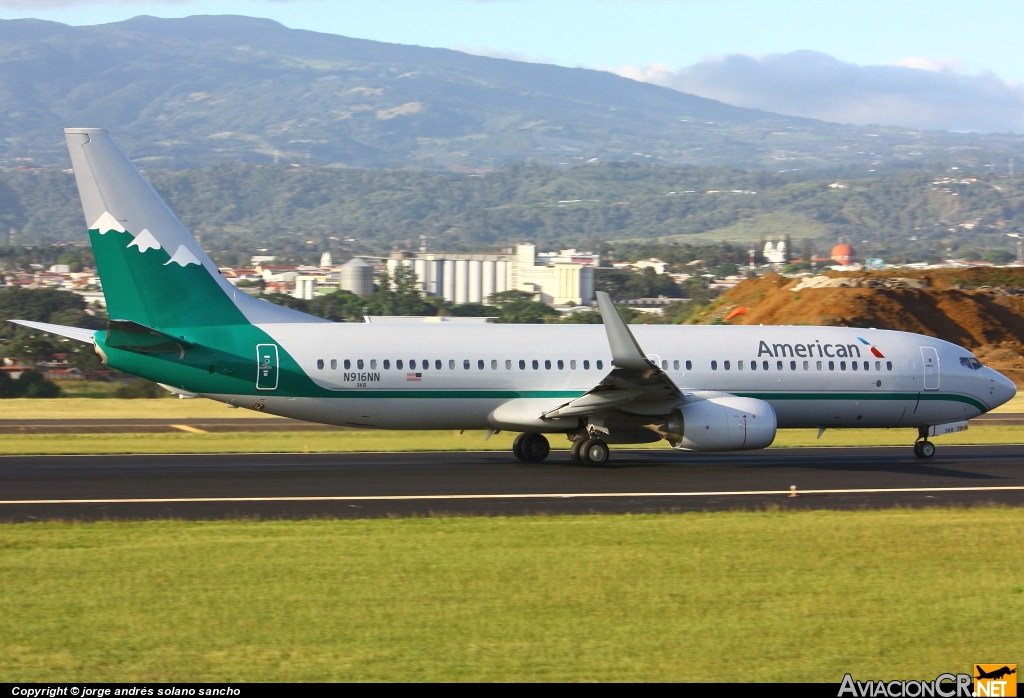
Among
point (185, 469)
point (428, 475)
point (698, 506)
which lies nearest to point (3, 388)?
point (185, 469)

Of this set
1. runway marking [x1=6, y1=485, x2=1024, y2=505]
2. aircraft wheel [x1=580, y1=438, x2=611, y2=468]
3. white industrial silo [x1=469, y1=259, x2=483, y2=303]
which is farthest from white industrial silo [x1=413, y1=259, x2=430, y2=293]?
runway marking [x1=6, y1=485, x2=1024, y2=505]

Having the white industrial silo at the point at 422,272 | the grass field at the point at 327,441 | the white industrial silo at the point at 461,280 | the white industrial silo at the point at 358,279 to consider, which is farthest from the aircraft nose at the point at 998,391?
the white industrial silo at the point at 461,280

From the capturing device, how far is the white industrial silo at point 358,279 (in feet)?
468

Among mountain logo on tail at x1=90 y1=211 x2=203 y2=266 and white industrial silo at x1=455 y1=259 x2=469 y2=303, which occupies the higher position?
mountain logo on tail at x1=90 y1=211 x2=203 y2=266

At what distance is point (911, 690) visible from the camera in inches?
367

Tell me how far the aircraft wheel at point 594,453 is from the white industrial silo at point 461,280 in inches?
5992

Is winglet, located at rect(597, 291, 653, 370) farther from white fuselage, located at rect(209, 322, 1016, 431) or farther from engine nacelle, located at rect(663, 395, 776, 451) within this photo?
white fuselage, located at rect(209, 322, 1016, 431)

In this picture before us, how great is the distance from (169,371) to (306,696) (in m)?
17.7

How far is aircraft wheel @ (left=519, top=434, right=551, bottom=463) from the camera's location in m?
28.5

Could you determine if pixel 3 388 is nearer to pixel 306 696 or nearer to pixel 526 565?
pixel 526 565

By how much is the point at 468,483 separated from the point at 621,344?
4606mm

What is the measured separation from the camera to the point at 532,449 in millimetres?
28547

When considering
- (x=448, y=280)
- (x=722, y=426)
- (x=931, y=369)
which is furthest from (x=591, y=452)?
(x=448, y=280)

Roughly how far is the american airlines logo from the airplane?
1.4 inches
